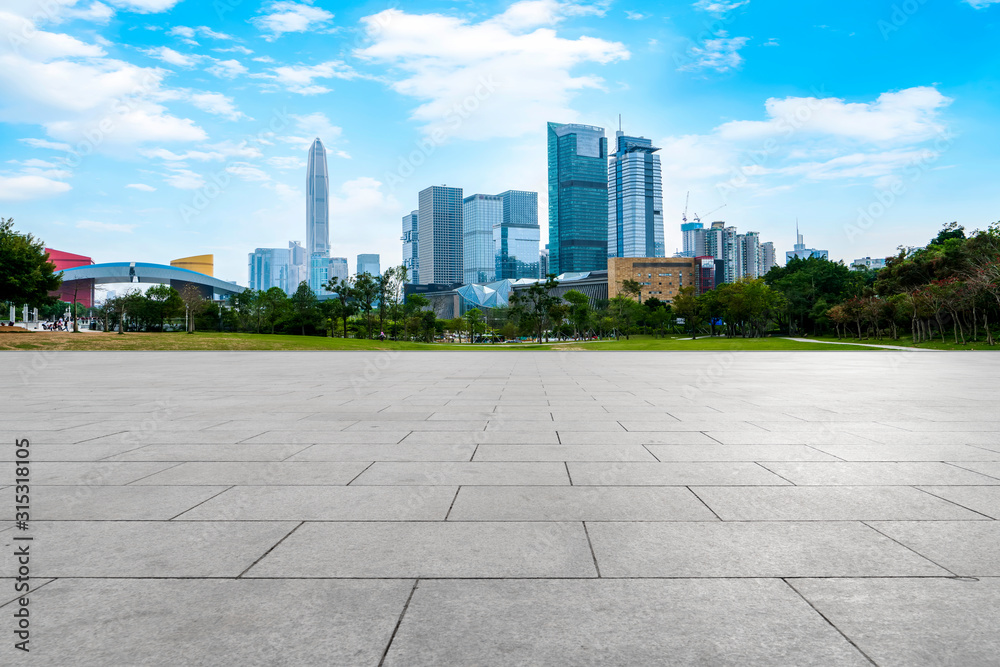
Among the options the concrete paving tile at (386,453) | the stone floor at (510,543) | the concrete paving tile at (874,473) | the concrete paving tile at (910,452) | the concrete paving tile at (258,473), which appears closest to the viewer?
the stone floor at (510,543)

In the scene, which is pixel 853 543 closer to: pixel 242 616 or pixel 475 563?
pixel 475 563

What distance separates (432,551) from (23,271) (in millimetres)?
56477

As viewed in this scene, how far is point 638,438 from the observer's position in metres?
7.28

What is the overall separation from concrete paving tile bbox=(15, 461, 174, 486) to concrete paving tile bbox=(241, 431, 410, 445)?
4.50 feet

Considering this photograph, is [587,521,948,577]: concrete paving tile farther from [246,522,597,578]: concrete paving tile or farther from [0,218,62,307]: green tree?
[0,218,62,307]: green tree

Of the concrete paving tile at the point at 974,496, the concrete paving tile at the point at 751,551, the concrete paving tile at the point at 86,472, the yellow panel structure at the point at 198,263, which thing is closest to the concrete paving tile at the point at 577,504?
the concrete paving tile at the point at 751,551

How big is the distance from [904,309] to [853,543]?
62.0 m

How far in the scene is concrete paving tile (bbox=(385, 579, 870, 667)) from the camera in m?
2.35

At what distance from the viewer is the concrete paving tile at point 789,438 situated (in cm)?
693

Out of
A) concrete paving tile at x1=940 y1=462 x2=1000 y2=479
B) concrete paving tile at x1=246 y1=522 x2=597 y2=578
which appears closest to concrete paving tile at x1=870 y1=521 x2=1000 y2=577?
concrete paving tile at x1=940 y1=462 x2=1000 y2=479

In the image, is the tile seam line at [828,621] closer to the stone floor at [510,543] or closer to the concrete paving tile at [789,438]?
the stone floor at [510,543]

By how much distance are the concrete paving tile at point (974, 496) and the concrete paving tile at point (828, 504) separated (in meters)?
0.10

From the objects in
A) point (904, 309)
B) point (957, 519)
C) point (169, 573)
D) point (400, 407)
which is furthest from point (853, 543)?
point (904, 309)

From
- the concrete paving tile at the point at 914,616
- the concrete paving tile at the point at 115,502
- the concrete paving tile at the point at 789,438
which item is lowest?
the concrete paving tile at the point at 789,438
